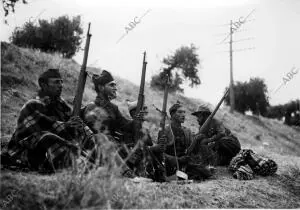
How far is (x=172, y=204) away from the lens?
4.09 m

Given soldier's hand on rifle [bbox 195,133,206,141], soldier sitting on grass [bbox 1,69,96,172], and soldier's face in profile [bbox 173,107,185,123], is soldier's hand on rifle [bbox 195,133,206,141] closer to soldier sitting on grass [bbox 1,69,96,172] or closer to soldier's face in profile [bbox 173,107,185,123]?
soldier's face in profile [bbox 173,107,185,123]

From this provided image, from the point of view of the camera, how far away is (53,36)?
96.0ft

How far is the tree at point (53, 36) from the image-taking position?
29.4 meters

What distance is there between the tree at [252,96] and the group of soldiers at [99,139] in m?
34.5

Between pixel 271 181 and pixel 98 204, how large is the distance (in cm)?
474

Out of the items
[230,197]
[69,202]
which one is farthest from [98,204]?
[230,197]

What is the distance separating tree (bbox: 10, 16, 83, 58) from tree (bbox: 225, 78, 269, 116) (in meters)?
20.9

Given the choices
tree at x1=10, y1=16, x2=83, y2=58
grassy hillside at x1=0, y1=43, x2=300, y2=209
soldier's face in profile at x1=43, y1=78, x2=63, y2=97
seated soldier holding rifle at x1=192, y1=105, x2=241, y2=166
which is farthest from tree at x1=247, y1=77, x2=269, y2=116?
soldier's face in profile at x1=43, y1=78, x2=63, y2=97

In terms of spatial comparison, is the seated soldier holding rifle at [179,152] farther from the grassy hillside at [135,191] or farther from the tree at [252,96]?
the tree at [252,96]

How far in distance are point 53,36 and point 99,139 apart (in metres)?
26.7

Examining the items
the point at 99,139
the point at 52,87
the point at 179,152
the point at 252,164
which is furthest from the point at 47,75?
the point at 252,164

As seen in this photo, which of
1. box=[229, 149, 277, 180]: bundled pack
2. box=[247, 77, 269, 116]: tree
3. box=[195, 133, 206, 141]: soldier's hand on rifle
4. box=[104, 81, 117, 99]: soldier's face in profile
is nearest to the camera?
box=[104, 81, 117, 99]: soldier's face in profile

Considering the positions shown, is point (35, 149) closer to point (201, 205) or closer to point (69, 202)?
point (69, 202)

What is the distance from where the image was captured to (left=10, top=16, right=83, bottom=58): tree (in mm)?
29406
